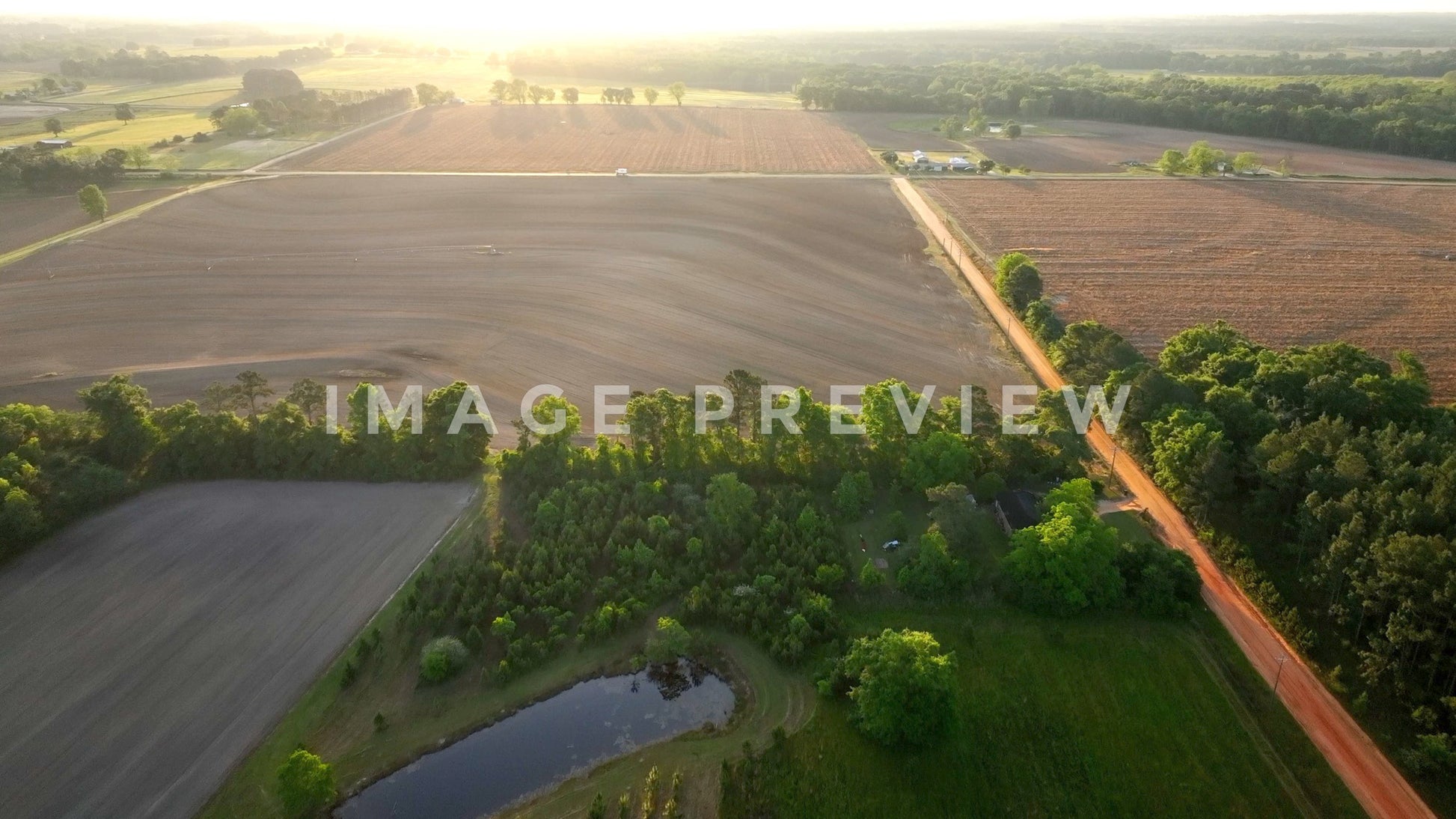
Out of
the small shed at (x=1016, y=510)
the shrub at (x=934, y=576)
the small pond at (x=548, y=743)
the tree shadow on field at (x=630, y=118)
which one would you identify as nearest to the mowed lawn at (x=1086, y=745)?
the shrub at (x=934, y=576)

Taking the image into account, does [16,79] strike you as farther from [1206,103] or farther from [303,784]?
[1206,103]

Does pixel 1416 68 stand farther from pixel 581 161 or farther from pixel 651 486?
pixel 651 486

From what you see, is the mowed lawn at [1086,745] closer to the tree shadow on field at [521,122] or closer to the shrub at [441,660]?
the shrub at [441,660]

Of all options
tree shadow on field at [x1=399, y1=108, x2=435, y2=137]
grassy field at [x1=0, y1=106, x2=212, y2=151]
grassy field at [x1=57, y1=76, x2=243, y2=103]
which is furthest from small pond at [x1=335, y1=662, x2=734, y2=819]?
grassy field at [x1=57, y1=76, x2=243, y2=103]

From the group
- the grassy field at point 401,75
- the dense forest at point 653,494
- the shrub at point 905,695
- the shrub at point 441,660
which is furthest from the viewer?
the grassy field at point 401,75

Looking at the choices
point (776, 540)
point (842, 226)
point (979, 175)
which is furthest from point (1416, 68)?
point (776, 540)

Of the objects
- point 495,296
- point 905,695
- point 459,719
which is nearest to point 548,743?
point 459,719
